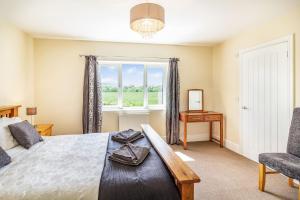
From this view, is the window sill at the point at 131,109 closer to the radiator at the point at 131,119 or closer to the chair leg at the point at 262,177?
the radiator at the point at 131,119

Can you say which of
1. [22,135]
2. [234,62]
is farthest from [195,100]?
[22,135]

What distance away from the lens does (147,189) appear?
1.38 metres

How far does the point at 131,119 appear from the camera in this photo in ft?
14.4

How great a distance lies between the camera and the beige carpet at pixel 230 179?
2.35m

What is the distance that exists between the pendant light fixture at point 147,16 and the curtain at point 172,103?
226cm

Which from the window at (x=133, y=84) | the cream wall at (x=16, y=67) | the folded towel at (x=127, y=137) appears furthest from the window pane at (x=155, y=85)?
the cream wall at (x=16, y=67)

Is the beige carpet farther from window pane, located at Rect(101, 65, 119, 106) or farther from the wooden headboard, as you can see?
the wooden headboard

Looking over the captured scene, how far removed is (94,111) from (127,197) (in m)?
3.04

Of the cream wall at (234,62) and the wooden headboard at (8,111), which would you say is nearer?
the cream wall at (234,62)

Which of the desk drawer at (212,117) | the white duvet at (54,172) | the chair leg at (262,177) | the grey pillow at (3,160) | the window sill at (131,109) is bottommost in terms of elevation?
the chair leg at (262,177)

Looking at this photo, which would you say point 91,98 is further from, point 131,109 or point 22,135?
point 22,135

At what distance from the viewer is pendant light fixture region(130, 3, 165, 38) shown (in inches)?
76.7

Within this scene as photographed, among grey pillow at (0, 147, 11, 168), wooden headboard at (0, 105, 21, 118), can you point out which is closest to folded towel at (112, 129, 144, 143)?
grey pillow at (0, 147, 11, 168)

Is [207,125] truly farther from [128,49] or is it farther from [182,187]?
[182,187]
